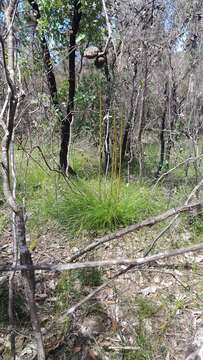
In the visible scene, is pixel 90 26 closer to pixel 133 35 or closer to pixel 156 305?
pixel 133 35

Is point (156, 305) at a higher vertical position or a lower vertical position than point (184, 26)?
lower

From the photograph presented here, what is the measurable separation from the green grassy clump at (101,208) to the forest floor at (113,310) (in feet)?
0.69

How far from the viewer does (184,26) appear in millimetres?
2945

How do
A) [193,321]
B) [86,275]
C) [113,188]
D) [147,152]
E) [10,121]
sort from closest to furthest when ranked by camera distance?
[10,121] < [193,321] < [86,275] < [113,188] < [147,152]

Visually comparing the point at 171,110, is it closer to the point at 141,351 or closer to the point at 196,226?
the point at 196,226

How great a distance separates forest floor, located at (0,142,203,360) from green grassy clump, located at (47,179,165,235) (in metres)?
0.21

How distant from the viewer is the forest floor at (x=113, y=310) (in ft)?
4.44

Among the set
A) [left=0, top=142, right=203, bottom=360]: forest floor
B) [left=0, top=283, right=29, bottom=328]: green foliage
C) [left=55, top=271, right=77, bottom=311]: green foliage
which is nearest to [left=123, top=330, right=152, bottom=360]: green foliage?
[left=0, top=142, right=203, bottom=360]: forest floor

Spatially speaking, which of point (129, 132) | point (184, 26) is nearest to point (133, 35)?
point (184, 26)

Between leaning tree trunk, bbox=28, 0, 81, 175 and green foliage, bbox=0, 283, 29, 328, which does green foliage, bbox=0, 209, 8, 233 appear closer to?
green foliage, bbox=0, 283, 29, 328

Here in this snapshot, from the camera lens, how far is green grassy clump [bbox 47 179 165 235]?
7.40ft

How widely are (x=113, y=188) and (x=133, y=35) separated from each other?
65.0 inches

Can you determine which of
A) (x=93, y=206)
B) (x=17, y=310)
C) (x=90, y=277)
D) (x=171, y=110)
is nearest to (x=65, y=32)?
(x=171, y=110)

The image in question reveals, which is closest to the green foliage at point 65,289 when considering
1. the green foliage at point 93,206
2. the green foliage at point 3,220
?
the green foliage at point 93,206
